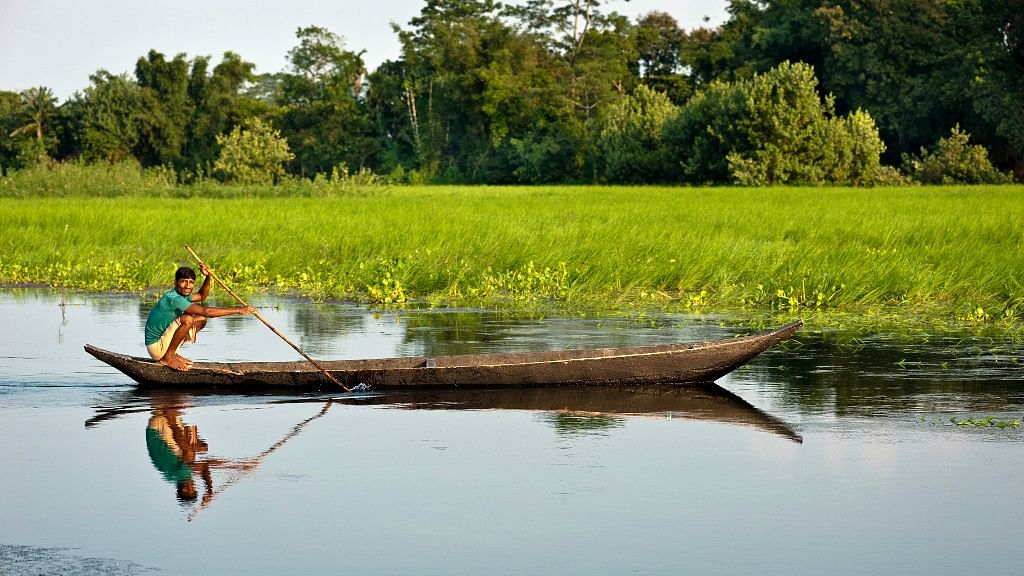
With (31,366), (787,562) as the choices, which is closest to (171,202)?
(31,366)

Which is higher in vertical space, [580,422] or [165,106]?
[165,106]

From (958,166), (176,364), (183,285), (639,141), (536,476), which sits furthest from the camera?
(639,141)

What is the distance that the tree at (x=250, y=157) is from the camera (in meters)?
44.9

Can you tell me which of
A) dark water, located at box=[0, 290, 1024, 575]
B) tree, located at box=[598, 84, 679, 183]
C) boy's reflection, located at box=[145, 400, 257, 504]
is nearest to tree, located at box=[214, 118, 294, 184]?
tree, located at box=[598, 84, 679, 183]

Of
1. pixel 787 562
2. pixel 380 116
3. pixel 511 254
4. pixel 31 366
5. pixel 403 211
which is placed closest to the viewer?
pixel 787 562

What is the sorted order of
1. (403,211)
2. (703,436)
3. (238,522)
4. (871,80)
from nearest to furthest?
1. (238,522)
2. (703,436)
3. (403,211)
4. (871,80)

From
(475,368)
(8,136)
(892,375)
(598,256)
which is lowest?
(892,375)

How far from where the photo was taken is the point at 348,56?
7150 cm

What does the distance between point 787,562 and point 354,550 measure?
67.2 inches

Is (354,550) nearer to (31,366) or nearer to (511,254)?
(31,366)

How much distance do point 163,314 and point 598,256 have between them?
8410 mm

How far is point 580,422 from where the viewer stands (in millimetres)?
8617

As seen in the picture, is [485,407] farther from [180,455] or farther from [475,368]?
[180,455]

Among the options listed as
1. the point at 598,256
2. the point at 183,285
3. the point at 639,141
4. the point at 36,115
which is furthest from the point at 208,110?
the point at 183,285
